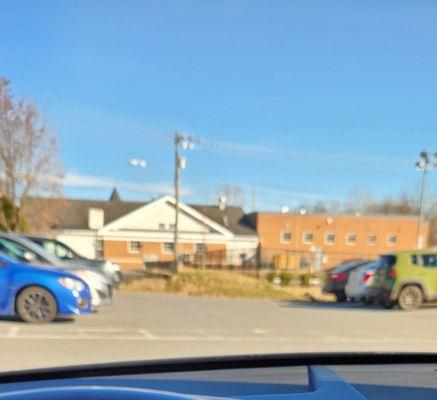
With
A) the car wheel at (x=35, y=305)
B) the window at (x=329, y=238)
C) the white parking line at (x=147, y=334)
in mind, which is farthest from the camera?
the window at (x=329, y=238)

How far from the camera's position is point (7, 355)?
7.14m

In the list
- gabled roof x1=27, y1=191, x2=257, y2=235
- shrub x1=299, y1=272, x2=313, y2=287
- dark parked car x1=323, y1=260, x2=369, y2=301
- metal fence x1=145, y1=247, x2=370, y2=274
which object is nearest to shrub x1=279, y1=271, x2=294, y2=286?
shrub x1=299, y1=272, x2=313, y2=287

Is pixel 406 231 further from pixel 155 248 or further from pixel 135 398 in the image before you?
pixel 135 398

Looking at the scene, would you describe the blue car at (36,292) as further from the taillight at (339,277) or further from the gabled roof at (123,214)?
the gabled roof at (123,214)

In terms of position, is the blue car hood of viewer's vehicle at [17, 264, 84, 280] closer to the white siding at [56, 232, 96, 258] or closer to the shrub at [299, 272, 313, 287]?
the shrub at [299, 272, 313, 287]

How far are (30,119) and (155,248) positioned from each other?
28.4 m

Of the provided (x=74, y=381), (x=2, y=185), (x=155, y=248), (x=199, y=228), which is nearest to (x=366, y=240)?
(x=199, y=228)

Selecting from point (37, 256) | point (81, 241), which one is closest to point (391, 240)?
point (81, 241)

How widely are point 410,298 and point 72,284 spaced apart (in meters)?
Answer: 9.37

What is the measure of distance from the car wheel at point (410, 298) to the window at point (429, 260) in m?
0.70

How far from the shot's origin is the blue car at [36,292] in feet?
30.8

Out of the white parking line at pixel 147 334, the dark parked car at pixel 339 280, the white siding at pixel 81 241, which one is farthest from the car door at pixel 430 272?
the white siding at pixel 81 241

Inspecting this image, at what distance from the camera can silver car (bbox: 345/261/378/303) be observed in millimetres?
15469

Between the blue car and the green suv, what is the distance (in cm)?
861
